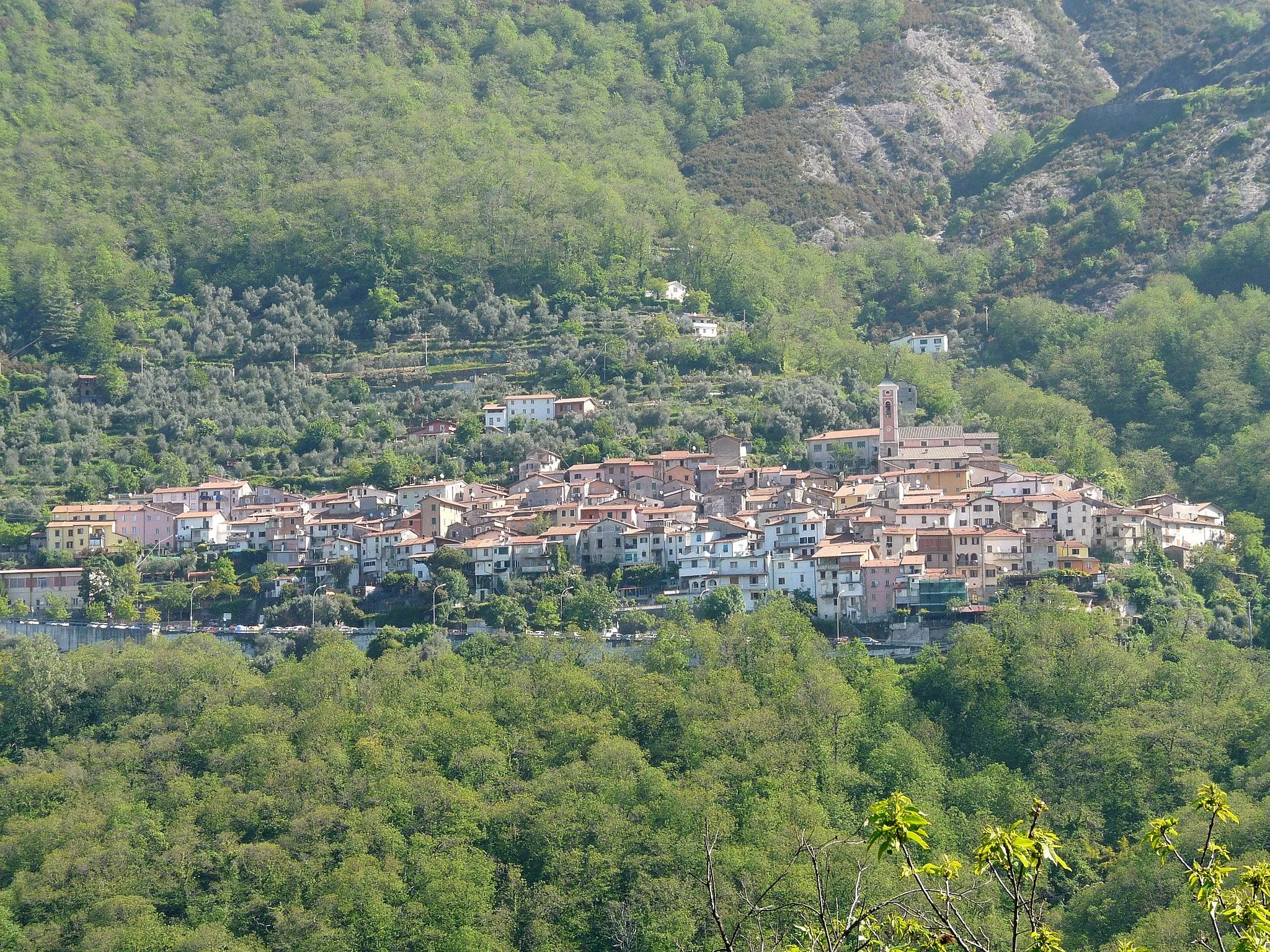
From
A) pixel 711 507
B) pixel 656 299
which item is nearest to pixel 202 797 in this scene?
pixel 711 507

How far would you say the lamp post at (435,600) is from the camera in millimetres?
64938

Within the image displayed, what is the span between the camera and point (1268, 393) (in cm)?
8344

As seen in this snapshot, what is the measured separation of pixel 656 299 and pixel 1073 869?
52.4m

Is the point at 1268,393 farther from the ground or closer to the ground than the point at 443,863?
farther from the ground

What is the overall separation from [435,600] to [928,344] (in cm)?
3963

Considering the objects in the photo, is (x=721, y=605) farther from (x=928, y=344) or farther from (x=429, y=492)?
(x=928, y=344)

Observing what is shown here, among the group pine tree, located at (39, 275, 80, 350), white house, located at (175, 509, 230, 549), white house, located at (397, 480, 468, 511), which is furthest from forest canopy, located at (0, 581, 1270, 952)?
pine tree, located at (39, 275, 80, 350)

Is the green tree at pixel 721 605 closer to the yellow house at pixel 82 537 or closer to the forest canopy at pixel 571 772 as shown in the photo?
the forest canopy at pixel 571 772

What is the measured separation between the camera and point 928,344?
318 ft

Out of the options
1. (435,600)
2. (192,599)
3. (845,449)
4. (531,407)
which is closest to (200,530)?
(192,599)

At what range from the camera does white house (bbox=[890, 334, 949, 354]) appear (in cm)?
9644

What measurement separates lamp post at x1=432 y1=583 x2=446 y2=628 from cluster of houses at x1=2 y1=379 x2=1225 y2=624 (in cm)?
147

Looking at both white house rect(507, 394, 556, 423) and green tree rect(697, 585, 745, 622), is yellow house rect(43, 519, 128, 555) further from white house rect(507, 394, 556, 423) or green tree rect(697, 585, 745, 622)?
green tree rect(697, 585, 745, 622)

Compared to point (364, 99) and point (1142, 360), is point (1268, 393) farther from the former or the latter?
point (364, 99)
